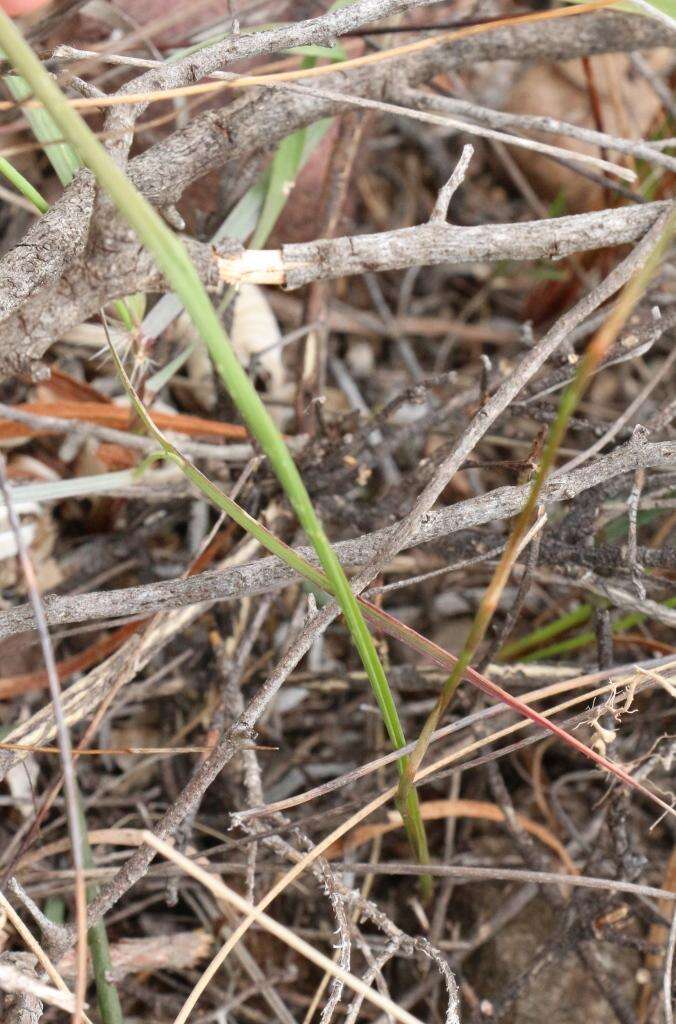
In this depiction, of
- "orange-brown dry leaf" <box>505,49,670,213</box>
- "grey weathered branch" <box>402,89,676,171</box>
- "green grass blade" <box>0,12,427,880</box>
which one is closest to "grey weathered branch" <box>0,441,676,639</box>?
"green grass blade" <box>0,12,427,880</box>

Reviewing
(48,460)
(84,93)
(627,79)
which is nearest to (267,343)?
(48,460)

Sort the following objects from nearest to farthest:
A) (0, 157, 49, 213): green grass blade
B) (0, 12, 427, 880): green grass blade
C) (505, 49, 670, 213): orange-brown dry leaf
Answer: (0, 12, 427, 880): green grass blade
(0, 157, 49, 213): green grass blade
(505, 49, 670, 213): orange-brown dry leaf

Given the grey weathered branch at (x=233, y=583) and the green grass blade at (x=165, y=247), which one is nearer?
the green grass blade at (x=165, y=247)

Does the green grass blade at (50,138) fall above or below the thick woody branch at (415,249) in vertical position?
above

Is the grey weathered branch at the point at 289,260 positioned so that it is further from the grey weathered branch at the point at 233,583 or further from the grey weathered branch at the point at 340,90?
the grey weathered branch at the point at 233,583

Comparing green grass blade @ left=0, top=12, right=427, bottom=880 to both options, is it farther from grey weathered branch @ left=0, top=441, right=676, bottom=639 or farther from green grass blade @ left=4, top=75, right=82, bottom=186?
green grass blade @ left=4, top=75, right=82, bottom=186

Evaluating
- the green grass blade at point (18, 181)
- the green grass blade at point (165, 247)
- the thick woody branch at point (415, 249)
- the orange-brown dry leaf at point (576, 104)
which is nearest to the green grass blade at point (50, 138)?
the green grass blade at point (18, 181)

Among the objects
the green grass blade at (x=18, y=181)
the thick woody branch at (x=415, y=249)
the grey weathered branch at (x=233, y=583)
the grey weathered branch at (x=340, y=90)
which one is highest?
the green grass blade at (x=18, y=181)

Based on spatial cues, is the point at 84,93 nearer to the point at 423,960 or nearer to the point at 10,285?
the point at 10,285
